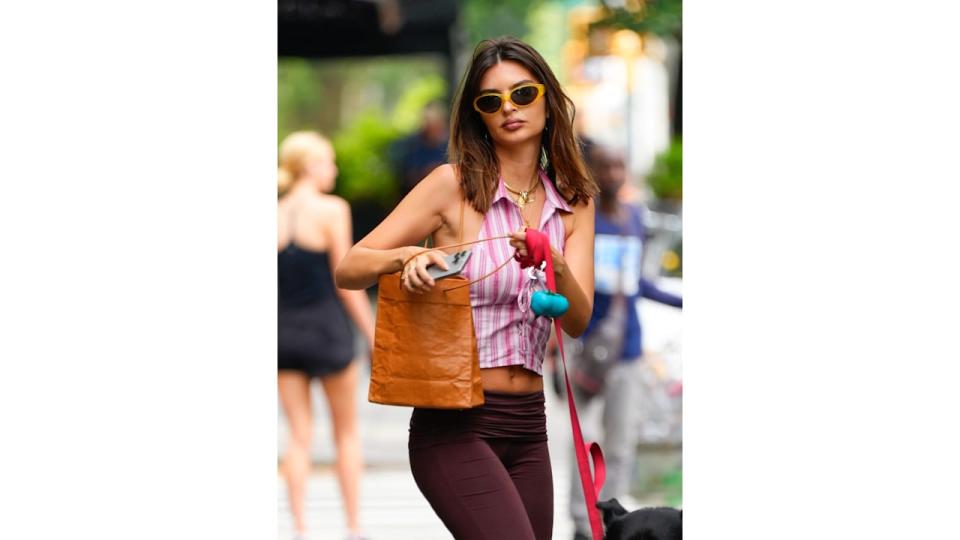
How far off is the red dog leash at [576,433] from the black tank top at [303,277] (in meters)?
3.16

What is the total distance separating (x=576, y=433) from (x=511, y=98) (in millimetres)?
973

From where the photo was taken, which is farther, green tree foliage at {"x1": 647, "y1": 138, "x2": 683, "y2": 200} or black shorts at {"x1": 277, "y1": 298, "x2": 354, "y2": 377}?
green tree foliage at {"x1": 647, "y1": 138, "x2": 683, "y2": 200}

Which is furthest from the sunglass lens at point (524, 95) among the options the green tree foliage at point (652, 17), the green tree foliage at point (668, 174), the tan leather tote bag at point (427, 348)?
the green tree foliage at point (668, 174)

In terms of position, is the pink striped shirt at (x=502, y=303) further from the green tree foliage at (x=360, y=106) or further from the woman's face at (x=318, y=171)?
the green tree foliage at (x=360, y=106)

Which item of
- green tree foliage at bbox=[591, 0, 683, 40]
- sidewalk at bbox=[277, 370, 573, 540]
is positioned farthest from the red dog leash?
green tree foliage at bbox=[591, 0, 683, 40]

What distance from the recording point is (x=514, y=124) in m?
3.83

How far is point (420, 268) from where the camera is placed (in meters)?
3.57

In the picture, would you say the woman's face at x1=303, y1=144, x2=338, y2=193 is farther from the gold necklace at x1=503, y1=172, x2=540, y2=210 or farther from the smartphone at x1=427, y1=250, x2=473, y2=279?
the smartphone at x1=427, y1=250, x2=473, y2=279

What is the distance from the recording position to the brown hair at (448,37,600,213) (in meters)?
3.81

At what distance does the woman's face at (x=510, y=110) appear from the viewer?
3828 mm

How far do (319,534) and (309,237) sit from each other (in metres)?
1.62

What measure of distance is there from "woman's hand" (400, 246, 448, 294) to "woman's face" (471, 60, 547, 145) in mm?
444

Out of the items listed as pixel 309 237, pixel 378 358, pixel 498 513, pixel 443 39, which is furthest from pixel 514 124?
pixel 443 39
